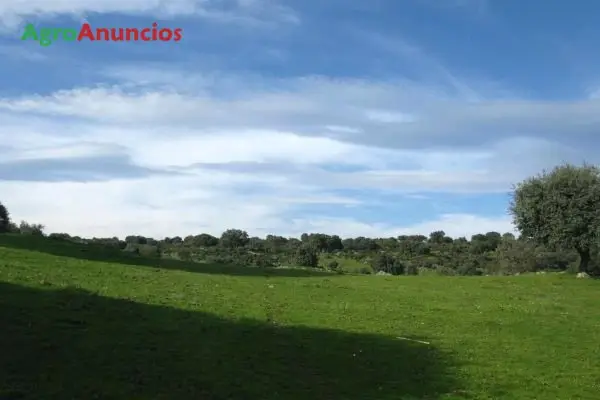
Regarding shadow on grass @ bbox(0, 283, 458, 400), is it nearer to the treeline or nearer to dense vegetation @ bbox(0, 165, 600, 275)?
dense vegetation @ bbox(0, 165, 600, 275)

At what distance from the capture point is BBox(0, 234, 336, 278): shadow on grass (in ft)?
164

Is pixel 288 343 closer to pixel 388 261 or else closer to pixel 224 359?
pixel 224 359

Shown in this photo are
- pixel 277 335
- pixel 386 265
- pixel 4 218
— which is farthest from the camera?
pixel 386 265

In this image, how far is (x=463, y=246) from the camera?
148 meters

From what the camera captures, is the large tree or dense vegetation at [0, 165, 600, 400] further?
the large tree

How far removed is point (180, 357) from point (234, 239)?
118304mm

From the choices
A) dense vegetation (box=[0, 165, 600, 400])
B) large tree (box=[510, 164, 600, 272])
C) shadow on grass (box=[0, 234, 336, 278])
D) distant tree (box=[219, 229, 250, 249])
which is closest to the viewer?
dense vegetation (box=[0, 165, 600, 400])

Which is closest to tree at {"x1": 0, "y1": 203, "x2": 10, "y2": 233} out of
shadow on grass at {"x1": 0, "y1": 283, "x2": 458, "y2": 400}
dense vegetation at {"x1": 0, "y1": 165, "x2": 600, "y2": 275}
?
dense vegetation at {"x1": 0, "y1": 165, "x2": 600, "y2": 275}

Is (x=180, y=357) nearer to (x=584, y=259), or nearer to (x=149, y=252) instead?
(x=584, y=259)

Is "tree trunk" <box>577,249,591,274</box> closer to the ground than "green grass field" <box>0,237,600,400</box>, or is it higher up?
higher up

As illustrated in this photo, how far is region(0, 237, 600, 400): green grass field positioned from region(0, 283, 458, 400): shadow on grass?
0.20ft

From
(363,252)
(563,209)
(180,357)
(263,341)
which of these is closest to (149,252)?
(563,209)

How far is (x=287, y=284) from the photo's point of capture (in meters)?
46.2

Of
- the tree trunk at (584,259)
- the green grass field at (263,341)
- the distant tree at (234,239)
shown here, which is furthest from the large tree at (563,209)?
the distant tree at (234,239)
